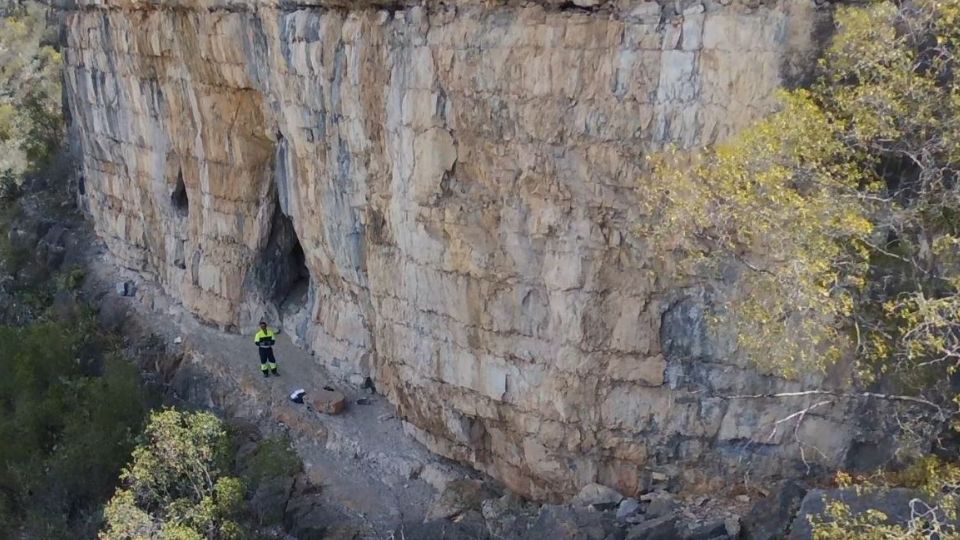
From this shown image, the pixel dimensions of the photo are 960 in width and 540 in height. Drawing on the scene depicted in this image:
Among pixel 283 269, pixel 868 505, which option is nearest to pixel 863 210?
pixel 868 505

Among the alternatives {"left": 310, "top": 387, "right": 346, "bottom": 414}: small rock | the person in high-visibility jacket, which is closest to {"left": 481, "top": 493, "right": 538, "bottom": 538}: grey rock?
{"left": 310, "top": 387, "right": 346, "bottom": 414}: small rock

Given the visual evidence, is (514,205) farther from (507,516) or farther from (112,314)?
(112,314)

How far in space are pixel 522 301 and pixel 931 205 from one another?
5.43 metres

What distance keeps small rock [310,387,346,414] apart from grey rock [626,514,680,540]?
21.2ft

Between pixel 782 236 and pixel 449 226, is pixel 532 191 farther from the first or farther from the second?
pixel 782 236

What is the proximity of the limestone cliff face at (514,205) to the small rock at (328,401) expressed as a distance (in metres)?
0.65

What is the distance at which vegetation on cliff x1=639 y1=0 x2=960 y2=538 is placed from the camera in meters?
8.14

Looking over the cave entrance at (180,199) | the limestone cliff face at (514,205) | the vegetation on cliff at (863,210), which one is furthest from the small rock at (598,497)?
the cave entrance at (180,199)

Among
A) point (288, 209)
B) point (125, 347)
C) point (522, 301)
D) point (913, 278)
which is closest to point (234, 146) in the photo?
point (288, 209)

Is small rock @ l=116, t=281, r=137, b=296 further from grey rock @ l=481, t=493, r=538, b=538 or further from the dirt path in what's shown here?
grey rock @ l=481, t=493, r=538, b=538

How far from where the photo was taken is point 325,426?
52.8 ft

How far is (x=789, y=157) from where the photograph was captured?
8.55 meters

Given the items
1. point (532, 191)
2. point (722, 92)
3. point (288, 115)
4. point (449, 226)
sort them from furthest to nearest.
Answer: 1. point (288, 115)
2. point (449, 226)
3. point (532, 191)
4. point (722, 92)

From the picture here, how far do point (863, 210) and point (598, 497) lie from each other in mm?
5436
